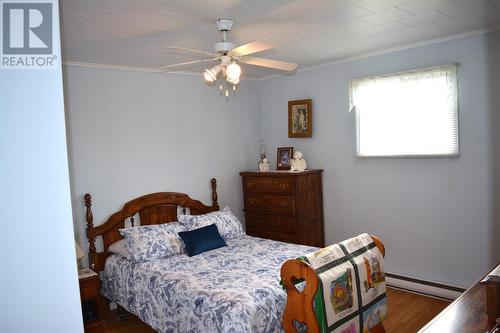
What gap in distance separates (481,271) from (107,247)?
3.48 m

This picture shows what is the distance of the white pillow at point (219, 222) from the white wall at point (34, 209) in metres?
3.00

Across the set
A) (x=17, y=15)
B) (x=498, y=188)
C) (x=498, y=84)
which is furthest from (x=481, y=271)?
(x=17, y=15)

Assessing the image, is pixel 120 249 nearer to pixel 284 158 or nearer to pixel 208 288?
pixel 208 288

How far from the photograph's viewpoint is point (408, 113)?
3754mm

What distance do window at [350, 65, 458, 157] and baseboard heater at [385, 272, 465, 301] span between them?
49.3 inches

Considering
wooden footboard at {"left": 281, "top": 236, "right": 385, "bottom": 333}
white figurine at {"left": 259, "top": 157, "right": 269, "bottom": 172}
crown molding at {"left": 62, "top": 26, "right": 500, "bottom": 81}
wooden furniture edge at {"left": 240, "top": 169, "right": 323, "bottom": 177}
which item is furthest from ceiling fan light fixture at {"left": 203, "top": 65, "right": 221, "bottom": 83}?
white figurine at {"left": 259, "top": 157, "right": 269, "bottom": 172}

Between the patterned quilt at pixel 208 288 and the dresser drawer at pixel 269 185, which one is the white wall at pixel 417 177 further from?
the patterned quilt at pixel 208 288

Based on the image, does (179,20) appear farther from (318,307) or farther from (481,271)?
(481,271)

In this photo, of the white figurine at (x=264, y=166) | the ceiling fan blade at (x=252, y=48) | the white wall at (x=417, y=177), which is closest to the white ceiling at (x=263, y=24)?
the ceiling fan blade at (x=252, y=48)

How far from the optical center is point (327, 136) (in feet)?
14.6

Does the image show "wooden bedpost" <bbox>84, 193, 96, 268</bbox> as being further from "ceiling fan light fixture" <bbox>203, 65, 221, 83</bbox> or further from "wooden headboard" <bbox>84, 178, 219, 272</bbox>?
"ceiling fan light fixture" <bbox>203, 65, 221, 83</bbox>

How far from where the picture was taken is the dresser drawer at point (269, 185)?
4.29 meters

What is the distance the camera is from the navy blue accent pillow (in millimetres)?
3588

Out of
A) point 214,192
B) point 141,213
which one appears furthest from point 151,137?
point 214,192
